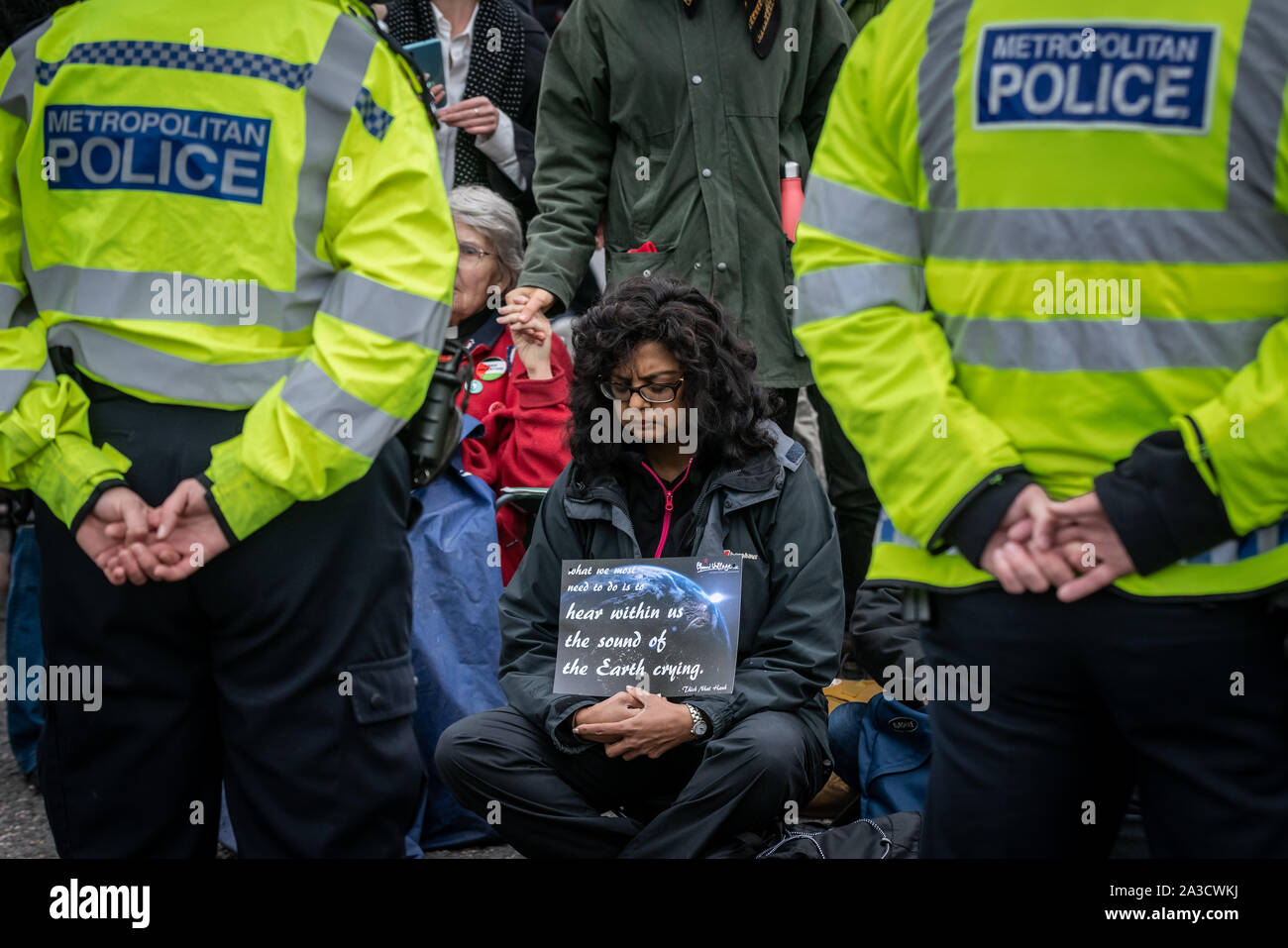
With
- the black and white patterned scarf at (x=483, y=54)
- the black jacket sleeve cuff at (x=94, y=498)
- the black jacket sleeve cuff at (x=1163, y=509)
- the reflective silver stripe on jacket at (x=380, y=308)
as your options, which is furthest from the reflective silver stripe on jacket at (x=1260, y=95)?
the black and white patterned scarf at (x=483, y=54)

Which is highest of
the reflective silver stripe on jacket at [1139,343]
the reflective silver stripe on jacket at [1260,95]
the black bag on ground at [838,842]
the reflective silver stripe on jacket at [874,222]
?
the reflective silver stripe on jacket at [1260,95]

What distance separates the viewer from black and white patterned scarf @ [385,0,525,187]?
4992 millimetres

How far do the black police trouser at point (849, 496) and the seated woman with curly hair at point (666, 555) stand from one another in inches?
30.7

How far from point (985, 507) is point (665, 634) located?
60.4 inches

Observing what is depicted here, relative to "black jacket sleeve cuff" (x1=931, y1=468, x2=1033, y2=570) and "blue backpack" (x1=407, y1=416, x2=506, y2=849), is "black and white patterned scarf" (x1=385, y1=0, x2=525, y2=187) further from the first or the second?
"black jacket sleeve cuff" (x1=931, y1=468, x2=1033, y2=570)

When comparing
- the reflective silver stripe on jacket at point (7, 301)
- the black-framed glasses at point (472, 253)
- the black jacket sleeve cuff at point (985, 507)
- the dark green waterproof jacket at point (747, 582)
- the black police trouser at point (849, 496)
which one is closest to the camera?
the black jacket sleeve cuff at point (985, 507)

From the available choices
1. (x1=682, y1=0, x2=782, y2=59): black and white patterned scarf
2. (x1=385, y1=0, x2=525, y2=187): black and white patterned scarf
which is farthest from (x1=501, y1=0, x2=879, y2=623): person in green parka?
(x1=385, y1=0, x2=525, y2=187): black and white patterned scarf

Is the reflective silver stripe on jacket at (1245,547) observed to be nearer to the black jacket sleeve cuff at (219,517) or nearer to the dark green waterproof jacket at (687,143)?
the black jacket sleeve cuff at (219,517)

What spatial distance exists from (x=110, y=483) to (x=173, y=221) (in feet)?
1.36

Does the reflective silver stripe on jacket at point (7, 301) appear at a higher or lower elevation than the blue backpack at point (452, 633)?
higher

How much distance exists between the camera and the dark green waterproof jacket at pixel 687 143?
13.2 ft

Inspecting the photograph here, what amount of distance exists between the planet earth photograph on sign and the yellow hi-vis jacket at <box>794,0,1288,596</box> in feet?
4.32
